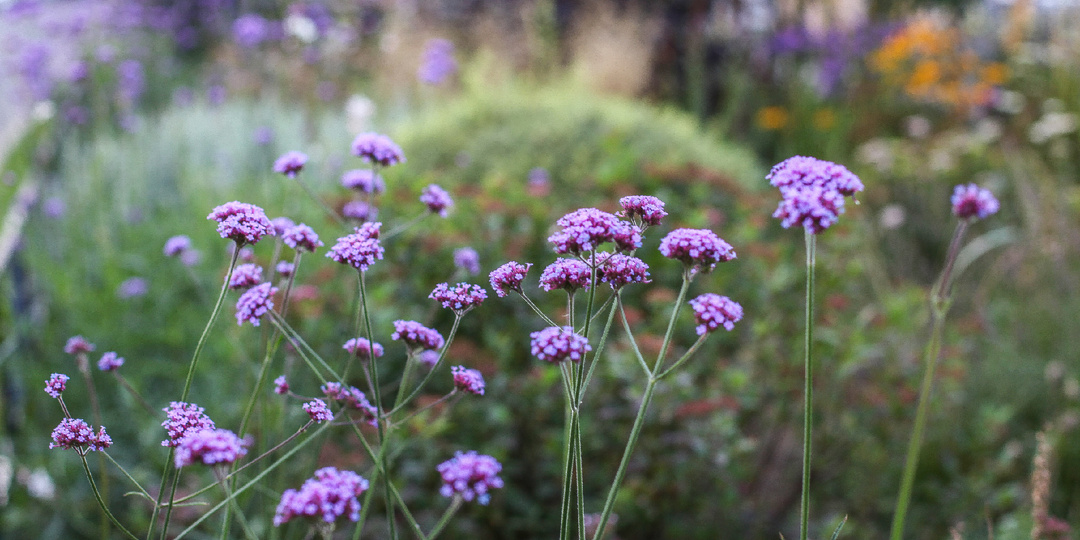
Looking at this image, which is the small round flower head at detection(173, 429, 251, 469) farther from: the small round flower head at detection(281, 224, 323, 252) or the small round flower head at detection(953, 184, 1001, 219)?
the small round flower head at detection(953, 184, 1001, 219)

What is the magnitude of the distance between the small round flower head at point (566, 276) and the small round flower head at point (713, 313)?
134 millimetres

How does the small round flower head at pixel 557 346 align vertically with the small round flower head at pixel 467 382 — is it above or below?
above

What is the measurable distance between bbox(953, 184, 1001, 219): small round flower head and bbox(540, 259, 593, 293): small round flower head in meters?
0.44

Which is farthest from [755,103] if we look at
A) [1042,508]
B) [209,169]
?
[1042,508]

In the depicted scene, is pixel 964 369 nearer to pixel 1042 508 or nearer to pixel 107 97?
pixel 1042 508

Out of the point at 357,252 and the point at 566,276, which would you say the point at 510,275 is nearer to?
the point at 566,276

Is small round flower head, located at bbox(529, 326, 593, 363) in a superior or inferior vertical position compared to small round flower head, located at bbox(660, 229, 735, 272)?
inferior

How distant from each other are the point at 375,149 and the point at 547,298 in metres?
1.68

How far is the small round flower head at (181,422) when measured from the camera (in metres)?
0.90

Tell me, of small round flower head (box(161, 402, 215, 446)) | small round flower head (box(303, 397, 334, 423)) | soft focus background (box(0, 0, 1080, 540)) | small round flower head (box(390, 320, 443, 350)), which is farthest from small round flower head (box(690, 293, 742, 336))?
soft focus background (box(0, 0, 1080, 540))

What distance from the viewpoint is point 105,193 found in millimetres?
A: 4703

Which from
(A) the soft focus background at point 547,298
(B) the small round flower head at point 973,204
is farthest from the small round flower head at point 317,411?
(B) the small round flower head at point 973,204

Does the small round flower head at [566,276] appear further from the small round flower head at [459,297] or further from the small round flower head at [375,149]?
the small round flower head at [375,149]

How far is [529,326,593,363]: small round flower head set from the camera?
0.83 m
